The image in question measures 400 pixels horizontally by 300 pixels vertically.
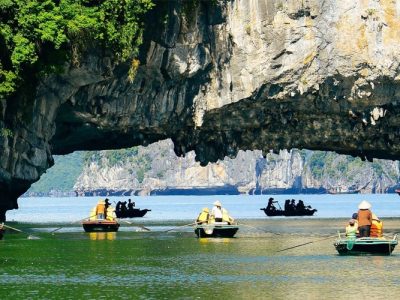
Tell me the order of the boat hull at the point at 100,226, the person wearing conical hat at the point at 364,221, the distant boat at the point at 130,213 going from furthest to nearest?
the distant boat at the point at 130,213, the boat hull at the point at 100,226, the person wearing conical hat at the point at 364,221

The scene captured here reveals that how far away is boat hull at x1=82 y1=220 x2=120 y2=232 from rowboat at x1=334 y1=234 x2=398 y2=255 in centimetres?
1663

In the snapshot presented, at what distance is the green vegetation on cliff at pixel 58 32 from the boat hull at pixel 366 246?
14.9 meters

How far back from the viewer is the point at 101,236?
1876 inches

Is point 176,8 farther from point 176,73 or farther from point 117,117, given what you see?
point 117,117

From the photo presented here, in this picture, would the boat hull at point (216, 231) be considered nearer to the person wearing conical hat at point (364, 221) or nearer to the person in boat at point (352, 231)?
the person in boat at point (352, 231)

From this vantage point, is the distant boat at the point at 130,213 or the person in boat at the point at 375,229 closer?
the person in boat at the point at 375,229

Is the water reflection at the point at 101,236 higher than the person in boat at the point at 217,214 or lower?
lower

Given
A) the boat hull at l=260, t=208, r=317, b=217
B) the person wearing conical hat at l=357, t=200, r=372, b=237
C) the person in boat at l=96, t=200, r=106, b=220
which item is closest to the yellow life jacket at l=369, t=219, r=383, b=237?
the person wearing conical hat at l=357, t=200, r=372, b=237

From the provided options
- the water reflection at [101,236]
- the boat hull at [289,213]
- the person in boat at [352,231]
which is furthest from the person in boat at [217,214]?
the boat hull at [289,213]

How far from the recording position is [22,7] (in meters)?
44.8

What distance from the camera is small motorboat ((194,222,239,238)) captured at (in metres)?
46.0

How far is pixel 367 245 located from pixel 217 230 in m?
11.5

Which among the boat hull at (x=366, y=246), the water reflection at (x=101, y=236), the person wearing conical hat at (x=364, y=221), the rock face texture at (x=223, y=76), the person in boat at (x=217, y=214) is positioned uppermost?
the rock face texture at (x=223, y=76)

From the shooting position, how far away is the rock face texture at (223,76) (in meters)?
49.9
